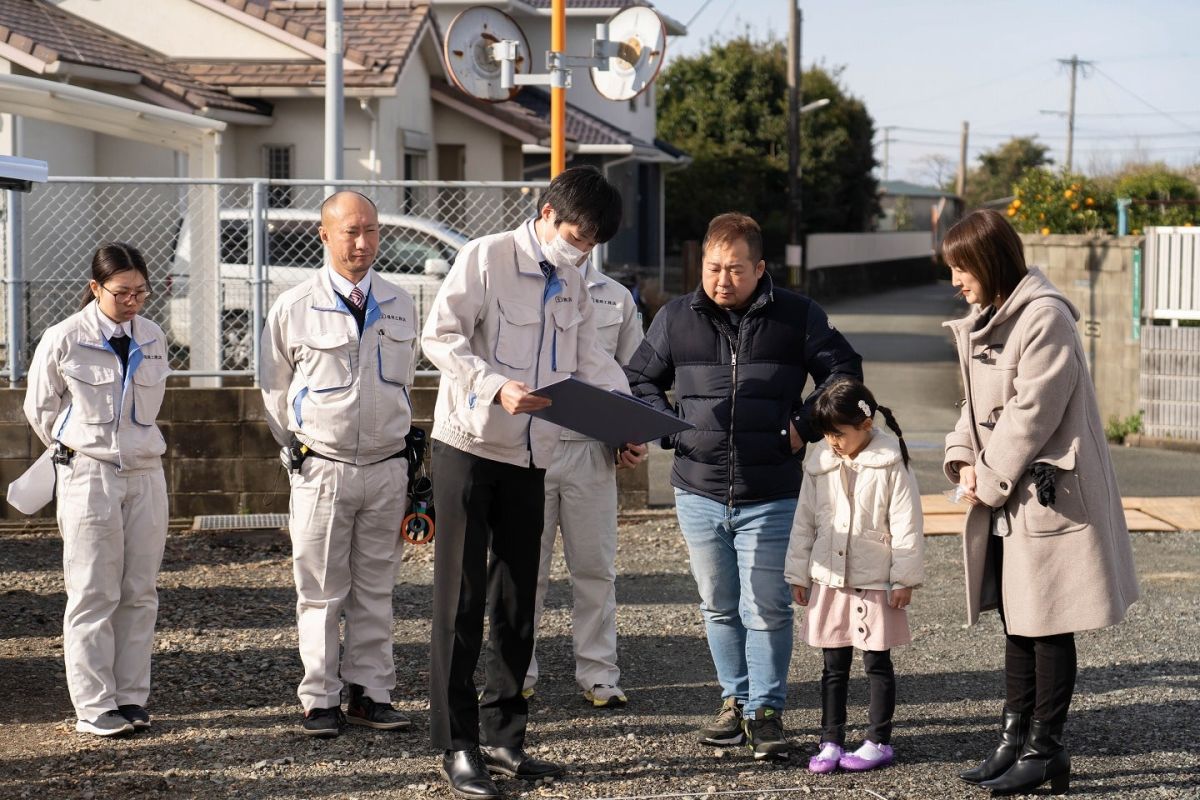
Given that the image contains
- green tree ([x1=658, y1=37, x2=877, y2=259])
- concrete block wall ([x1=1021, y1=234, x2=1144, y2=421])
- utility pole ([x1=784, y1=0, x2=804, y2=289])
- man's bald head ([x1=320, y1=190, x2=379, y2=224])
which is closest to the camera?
man's bald head ([x1=320, y1=190, x2=379, y2=224])

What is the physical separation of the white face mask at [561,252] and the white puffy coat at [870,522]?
3.63 feet

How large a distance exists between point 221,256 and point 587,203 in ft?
17.6

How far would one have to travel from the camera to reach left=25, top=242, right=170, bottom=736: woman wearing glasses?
5336 mm

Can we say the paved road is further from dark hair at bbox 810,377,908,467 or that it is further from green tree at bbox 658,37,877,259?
dark hair at bbox 810,377,908,467

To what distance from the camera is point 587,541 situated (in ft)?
19.0

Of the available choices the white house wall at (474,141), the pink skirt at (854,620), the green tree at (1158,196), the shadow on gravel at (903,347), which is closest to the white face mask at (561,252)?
the pink skirt at (854,620)

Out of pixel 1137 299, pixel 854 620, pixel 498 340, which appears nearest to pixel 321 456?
pixel 498 340

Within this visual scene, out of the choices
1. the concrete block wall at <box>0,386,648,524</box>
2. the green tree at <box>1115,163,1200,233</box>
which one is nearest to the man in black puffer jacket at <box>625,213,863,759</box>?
the concrete block wall at <box>0,386,648,524</box>

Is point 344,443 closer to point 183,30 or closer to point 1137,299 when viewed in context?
point 1137,299

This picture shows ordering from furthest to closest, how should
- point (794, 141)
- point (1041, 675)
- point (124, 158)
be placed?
point (794, 141) → point (124, 158) → point (1041, 675)

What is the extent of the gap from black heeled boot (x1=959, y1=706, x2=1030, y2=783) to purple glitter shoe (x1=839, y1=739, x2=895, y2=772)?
0.27 metres

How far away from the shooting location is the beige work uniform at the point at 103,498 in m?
5.34

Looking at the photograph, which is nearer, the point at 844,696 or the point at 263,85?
the point at 844,696

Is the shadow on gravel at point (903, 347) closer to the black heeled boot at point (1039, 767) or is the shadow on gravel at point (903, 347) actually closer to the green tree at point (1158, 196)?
the green tree at point (1158, 196)
